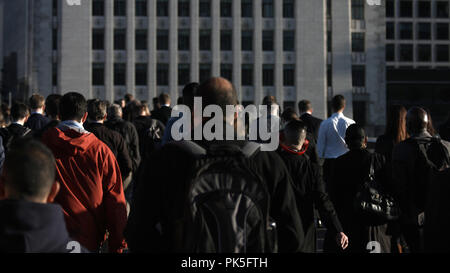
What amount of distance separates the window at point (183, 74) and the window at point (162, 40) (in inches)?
81.8

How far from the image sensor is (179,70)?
58.2 meters

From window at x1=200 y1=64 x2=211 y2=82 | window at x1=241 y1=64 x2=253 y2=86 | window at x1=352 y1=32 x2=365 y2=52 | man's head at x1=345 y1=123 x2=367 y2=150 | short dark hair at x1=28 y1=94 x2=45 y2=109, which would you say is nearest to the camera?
man's head at x1=345 y1=123 x2=367 y2=150

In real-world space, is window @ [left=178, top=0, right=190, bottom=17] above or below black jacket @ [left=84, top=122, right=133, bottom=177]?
above

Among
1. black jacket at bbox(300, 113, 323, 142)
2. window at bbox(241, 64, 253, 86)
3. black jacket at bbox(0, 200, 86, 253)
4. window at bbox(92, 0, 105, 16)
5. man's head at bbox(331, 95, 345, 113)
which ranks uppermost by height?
window at bbox(92, 0, 105, 16)

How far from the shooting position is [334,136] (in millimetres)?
11359

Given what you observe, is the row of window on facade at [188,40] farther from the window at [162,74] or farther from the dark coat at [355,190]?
the dark coat at [355,190]

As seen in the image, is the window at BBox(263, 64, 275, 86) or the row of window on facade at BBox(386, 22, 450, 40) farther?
the row of window on facade at BBox(386, 22, 450, 40)

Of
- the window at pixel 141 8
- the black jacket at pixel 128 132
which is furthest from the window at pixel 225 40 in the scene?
the black jacket at pixel 128 132

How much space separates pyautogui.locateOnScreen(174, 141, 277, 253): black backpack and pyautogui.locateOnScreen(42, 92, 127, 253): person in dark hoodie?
71.0 inches

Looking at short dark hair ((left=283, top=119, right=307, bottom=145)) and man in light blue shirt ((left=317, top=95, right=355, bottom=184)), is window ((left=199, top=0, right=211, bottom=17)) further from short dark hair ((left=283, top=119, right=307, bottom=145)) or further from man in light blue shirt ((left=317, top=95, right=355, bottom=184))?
short dark hair ((left=283, top=119, right=307, bottom=145))

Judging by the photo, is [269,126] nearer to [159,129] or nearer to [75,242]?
[159,129]

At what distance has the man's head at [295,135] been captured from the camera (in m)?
7.09

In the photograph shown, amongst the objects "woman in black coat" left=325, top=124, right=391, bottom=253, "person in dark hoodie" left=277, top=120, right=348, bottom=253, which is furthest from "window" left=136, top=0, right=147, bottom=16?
"woman in black coat" left=325, top=124, right=391, bottom=253

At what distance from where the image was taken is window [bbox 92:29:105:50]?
57250mm
